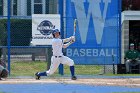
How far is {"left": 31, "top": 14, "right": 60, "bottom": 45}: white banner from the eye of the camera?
22.0 metres

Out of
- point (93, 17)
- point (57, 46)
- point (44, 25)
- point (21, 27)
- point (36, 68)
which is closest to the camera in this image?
point (57, 46)

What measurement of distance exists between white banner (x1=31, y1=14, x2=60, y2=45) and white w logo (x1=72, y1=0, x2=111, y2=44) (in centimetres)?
111

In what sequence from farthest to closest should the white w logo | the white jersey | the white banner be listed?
1. the white w logo
2. the white banner
3. the white jersey

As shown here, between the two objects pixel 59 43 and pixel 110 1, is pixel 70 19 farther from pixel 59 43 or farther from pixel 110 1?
pixel 59 43

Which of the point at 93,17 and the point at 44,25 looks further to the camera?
the point at 93,17

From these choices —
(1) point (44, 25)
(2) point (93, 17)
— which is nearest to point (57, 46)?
(1) point (44, 25)

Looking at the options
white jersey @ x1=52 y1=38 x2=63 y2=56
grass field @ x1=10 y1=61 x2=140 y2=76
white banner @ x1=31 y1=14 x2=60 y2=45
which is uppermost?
white banner @ x1=31 y1=14 x2=60 y2=45

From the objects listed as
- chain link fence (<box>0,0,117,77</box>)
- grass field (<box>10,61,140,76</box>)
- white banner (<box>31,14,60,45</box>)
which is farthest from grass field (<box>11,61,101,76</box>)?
white banner (<box>31,14,60,45</box>)

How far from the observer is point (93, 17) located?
22.6 m

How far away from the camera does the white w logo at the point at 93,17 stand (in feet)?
73.9

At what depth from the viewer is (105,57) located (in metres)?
22.6

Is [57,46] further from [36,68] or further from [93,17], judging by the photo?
[36,68]

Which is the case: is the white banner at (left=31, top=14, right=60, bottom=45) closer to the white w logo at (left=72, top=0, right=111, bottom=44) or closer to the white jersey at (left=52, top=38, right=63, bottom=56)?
the white w logo at (left=72, top=0, right=111, bottom=44)

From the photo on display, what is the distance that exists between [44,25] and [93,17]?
2.23m
